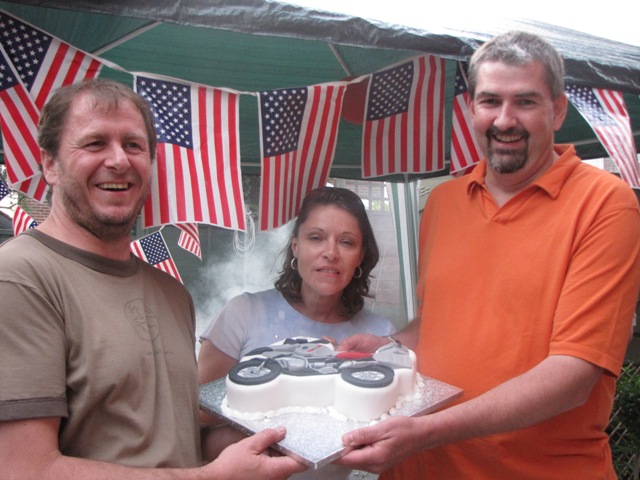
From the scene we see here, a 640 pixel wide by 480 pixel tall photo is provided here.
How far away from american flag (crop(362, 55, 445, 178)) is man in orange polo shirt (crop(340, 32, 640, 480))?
112 centimetres

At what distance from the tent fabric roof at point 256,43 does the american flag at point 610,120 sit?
3.0 inches

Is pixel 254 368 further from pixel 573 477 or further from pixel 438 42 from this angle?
pixel 438 42

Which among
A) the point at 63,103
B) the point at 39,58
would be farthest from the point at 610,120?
A: the point at 39,58

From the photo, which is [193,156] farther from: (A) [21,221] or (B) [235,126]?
(A) [21,221]

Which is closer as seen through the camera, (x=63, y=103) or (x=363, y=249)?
(x=63, y=103)

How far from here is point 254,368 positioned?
1.66m

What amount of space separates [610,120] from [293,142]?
1.64m

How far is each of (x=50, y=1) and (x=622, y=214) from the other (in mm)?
1896

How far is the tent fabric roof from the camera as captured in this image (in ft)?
5.72

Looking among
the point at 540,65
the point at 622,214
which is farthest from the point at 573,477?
the point at 540,65

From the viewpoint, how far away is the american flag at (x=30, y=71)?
6.22 feet

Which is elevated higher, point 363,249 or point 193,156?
point 193,156

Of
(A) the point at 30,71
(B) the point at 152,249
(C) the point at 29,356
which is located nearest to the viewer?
(C) the point at 29,356

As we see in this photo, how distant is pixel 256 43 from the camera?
2727 mm
